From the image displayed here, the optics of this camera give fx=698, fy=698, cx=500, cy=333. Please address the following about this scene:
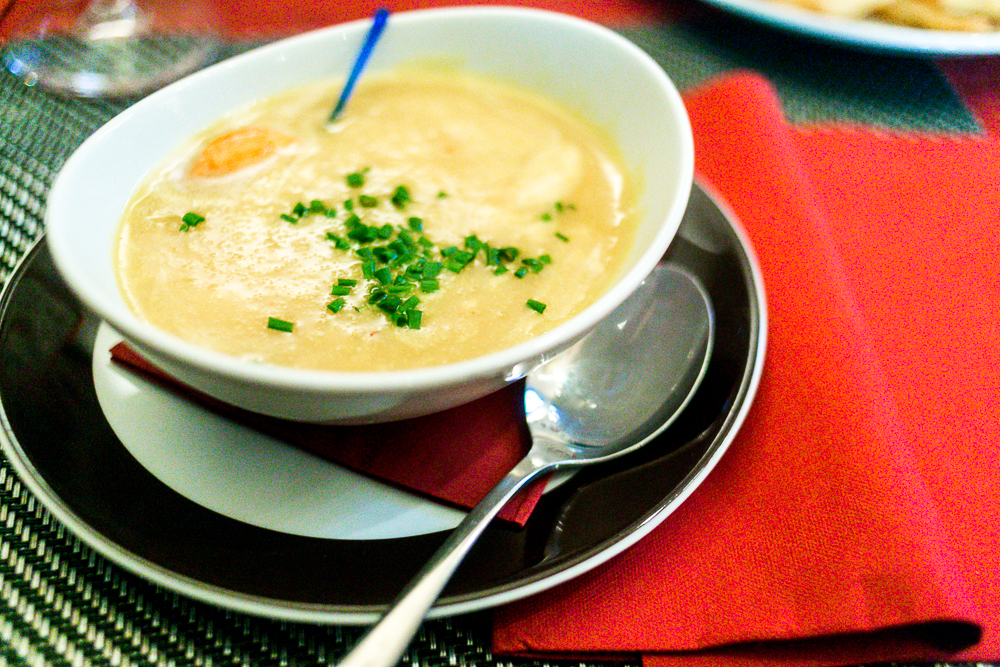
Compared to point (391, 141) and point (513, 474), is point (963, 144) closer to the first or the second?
point (391, 141)

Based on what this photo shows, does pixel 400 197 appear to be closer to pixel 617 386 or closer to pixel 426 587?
pixel 617 386

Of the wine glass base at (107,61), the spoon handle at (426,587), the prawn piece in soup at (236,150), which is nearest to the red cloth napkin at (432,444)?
the spoon handle at (426,587)

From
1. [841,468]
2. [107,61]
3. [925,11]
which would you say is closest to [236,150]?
[107,61]

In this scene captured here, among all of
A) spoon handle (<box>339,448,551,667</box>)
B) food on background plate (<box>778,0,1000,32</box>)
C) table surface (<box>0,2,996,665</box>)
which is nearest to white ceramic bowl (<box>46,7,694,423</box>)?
spoon handle (<box>339,448,551,667</box>)

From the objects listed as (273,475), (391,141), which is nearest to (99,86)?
(391,141)

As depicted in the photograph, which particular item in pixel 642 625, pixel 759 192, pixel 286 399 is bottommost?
pixel 642 625

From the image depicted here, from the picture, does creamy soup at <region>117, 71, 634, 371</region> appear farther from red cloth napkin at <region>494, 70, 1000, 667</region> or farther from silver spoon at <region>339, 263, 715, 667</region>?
red cloth napkin at <region>494, 70, 1000, 667</region>
